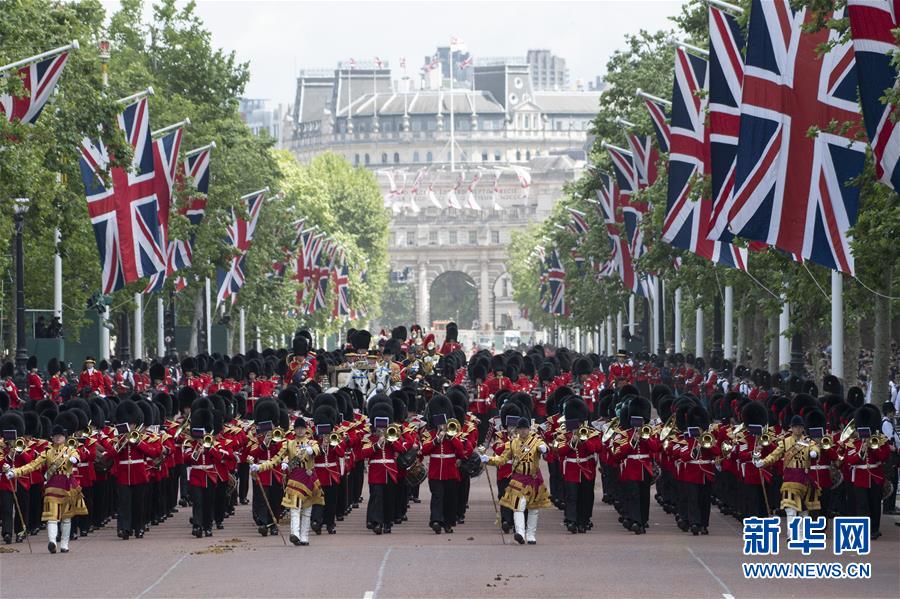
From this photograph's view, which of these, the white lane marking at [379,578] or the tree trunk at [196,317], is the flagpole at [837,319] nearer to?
the white lane marking at [379,578]

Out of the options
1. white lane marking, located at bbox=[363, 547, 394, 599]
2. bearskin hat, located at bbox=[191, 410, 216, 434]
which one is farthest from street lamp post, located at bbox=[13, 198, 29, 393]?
white lane marking, located at bbox=[363, 547, 394, 599]

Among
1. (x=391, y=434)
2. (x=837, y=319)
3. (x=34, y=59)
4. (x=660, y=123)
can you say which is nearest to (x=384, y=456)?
(x=391, y=434)

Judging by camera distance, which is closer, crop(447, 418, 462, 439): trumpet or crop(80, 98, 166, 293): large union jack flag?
crop(447, 418, 462, 439): trumpet

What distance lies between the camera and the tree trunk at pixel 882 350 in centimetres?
3114

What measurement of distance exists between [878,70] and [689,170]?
14.3 m

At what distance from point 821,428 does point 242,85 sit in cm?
Answer: 4242

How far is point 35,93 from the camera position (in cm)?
3288

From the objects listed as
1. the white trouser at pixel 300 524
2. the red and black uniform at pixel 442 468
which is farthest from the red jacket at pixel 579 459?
the white trouser at pixel 300 524

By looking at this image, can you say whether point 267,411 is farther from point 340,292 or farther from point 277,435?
point 340,292

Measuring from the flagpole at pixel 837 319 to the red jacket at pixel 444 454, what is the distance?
9.95 m

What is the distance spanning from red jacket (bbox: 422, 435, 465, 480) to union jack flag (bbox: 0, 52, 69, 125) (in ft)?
36.5

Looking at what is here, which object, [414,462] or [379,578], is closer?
[379,578]

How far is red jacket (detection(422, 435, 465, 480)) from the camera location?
24.9m

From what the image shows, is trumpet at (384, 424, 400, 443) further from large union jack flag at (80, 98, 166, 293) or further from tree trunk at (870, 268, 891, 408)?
large union jack flag at (80, 98, 166, 293)
